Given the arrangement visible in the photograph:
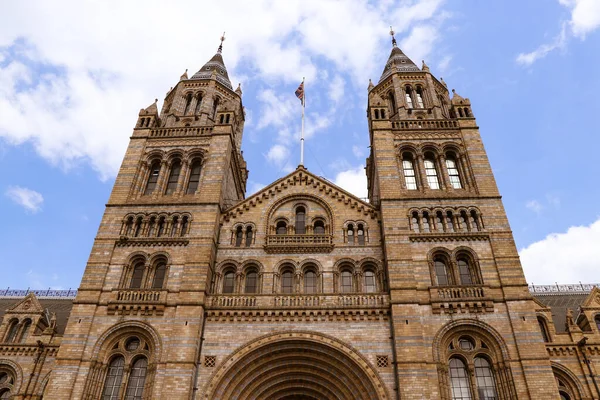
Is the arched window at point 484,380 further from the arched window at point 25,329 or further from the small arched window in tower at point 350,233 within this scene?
the arched window at point 25,329

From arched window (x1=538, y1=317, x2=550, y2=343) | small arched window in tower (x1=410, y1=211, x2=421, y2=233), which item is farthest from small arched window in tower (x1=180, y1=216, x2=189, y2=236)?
arched window (x1=538, y1=317, x2=550, y2=343)

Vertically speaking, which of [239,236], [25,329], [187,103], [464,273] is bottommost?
[25,329]

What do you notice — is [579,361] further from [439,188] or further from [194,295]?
[194,295]

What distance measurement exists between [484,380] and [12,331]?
28180 millimetres

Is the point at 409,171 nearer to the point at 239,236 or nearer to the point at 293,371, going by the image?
the point at 239,236

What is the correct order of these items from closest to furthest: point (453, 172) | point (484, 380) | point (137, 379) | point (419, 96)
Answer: point (484, 380) < point (137, 379) < point (453, 172) < point (419, 96)

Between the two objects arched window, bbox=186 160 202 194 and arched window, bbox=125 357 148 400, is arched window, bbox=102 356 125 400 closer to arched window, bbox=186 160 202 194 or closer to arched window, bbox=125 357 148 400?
arched window, bbox=125 357 148 400

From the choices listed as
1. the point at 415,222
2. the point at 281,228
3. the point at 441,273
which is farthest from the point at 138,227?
the point at 441,273

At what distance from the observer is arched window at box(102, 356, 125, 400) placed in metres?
21.6

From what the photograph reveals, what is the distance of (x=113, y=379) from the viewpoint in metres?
22.0

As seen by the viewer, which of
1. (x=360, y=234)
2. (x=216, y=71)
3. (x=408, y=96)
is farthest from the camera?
(x=216, y=71)

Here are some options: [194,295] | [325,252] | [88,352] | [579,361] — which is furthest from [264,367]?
[579,361]

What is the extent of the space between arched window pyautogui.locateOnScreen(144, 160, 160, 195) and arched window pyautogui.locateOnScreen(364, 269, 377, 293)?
48.8 feet

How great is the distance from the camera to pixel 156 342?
72.5ft
